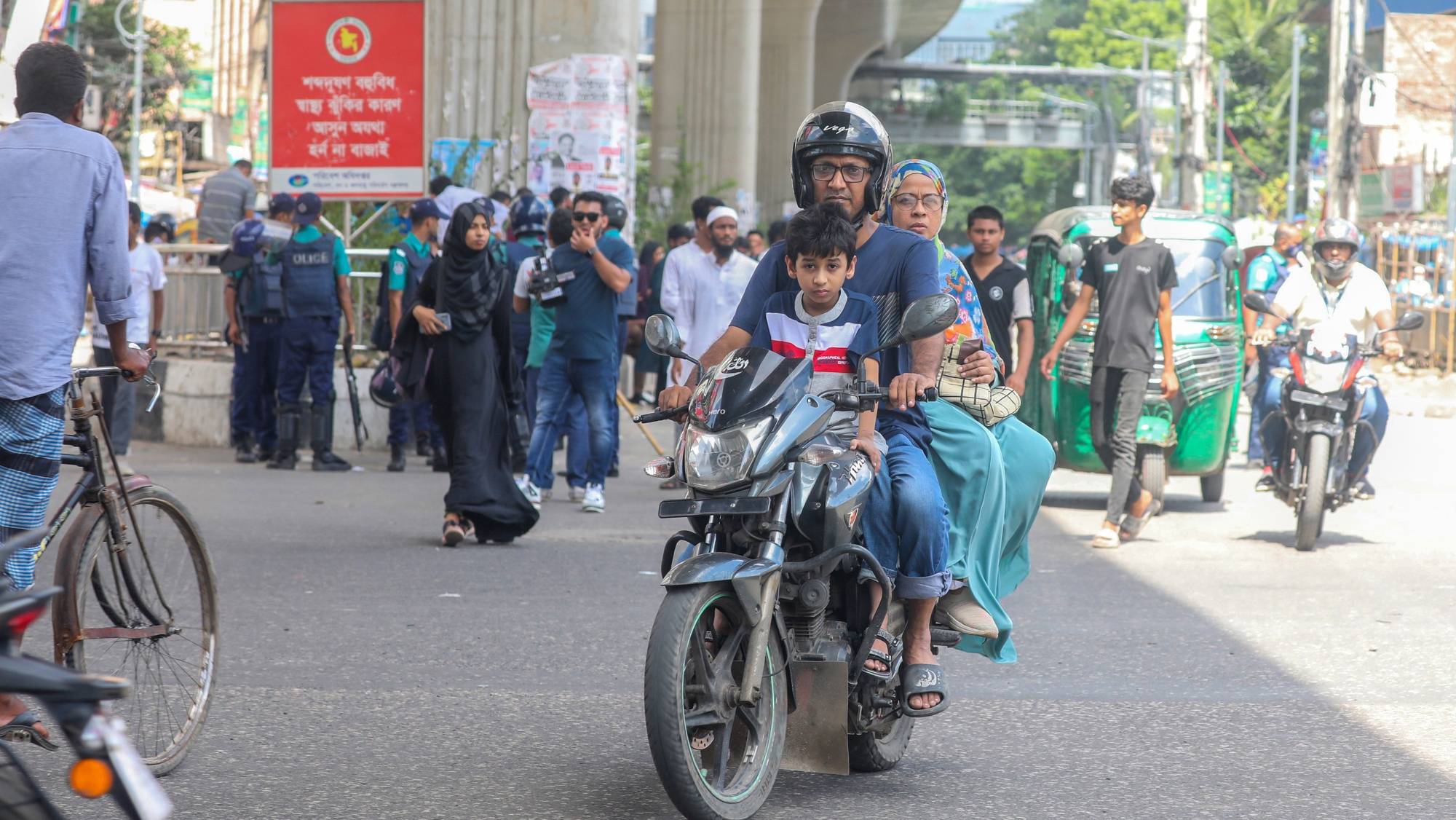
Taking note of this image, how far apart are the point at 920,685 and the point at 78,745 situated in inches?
103

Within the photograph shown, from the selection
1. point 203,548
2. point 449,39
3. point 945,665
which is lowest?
point 945,665

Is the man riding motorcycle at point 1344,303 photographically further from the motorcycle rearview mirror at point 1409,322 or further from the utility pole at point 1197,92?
the utility pole at point 1197,92

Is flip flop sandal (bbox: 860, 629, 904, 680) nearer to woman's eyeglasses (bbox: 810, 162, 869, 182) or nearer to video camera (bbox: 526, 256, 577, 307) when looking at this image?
woman's eyeglasses (bbox: 810, 162, 869, 182)

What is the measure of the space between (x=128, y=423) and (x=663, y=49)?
2473cm

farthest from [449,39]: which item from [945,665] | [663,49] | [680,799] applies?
[663,49]

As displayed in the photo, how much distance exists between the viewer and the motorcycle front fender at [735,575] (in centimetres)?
419

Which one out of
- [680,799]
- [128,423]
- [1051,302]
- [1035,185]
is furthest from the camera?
[1035,185]

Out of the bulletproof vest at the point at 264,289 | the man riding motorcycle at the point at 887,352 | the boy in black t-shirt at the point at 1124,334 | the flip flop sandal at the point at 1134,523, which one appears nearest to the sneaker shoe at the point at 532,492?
the bulletproof vest at the point at 264,289

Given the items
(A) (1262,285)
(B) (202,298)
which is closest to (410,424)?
(B) (202,298)

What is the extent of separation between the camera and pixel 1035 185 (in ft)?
377

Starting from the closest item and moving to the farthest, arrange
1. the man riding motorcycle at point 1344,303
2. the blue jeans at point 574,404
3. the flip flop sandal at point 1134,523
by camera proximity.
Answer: the man riding motorcycle at point 1344,303, the flip flop sandal at point 1134,523, the blue jeans at point 574,404

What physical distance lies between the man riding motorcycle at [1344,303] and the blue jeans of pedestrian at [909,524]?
604 centimetres

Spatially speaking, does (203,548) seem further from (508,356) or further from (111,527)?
(508,356)

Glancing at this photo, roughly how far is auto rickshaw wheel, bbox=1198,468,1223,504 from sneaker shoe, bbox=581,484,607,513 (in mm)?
3958
